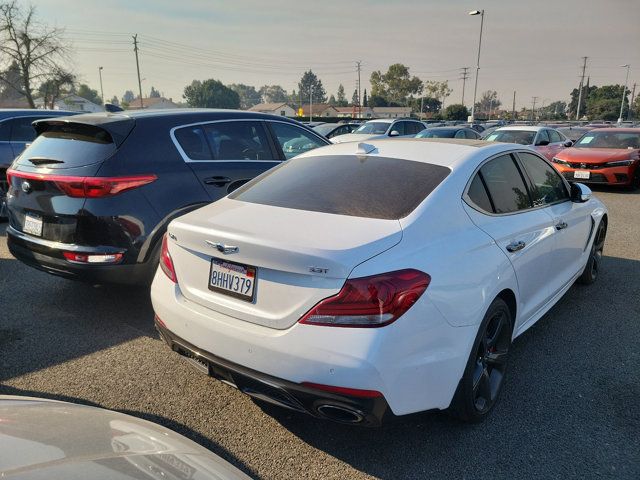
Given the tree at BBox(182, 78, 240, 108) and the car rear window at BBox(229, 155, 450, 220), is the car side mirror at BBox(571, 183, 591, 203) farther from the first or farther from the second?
the tree at BBox(182, 78, 240, 108)

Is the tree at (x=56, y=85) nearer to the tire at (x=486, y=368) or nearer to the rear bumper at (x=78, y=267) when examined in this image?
the rear bumper at (x=78, y=267)

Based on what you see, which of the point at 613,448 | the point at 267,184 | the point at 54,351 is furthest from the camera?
the point at 54,351

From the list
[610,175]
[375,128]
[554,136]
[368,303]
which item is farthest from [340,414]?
[375,128]

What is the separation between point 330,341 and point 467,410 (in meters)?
1.05

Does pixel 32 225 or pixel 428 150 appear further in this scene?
pixel 32 225

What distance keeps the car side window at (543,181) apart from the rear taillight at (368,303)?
1.93 m

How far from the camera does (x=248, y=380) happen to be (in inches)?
91.0

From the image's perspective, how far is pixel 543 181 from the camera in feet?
12.7

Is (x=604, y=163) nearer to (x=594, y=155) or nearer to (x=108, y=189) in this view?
(x=594, y=155)

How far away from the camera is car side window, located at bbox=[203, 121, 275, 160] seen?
4.53 m

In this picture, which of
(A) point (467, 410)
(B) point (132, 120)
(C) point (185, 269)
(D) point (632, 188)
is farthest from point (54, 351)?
(D) point (632, 188)

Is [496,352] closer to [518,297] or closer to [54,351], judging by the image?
[518,297]

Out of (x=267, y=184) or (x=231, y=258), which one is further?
(x=267, y=184)

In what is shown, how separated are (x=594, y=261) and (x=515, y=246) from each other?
2.70 m
